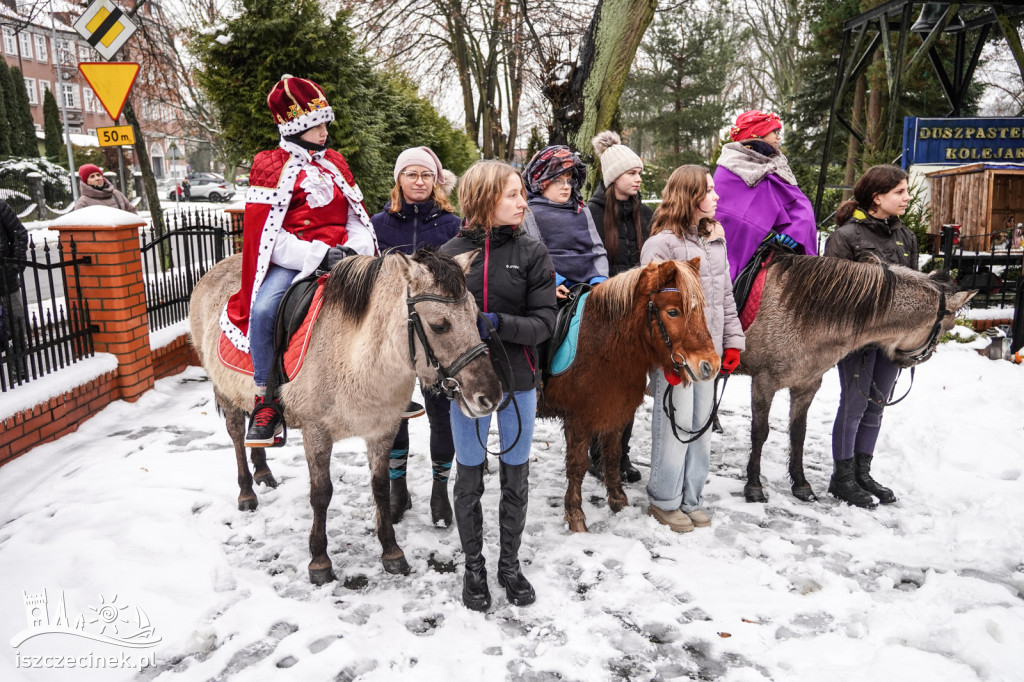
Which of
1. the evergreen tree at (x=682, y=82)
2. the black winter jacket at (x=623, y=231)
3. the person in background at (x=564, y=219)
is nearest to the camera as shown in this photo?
the person in background at (x=564, y=219)

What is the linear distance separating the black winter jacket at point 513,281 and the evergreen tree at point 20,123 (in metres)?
38.8

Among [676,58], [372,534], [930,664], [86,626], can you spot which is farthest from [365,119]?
[676,58]

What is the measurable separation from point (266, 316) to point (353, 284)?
577mm

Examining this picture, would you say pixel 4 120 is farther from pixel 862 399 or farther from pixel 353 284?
pixel 862 399

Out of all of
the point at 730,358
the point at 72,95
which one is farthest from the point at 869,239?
the point at 72,95

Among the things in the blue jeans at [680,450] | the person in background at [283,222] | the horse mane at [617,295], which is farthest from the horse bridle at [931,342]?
the person in background at [283,222]

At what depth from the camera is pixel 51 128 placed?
3500cm

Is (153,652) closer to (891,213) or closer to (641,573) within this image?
(641,573)

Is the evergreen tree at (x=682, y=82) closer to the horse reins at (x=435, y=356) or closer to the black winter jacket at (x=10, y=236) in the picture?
the black winter jacket at (x=10, y=236)

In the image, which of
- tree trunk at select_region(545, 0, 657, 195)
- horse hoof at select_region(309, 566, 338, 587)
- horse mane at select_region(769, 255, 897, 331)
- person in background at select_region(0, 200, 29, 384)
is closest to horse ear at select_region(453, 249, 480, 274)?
horse hoof at select_region(309, 566, 338, 587)

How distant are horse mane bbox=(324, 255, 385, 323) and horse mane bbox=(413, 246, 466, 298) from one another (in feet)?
1.20

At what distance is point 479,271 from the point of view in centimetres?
304

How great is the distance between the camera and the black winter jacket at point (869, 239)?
14.3 feet

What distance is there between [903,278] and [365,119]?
825cm
